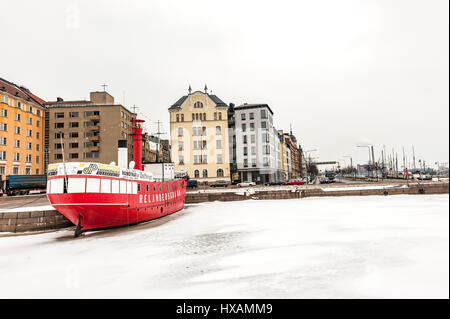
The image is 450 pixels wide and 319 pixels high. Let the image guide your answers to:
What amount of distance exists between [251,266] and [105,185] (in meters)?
13.0

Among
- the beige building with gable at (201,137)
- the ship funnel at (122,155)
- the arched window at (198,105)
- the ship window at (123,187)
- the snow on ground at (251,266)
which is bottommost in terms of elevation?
the snow on ground at (251,266)

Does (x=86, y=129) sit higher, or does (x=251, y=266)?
(x=86, y=129)

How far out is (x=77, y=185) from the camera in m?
17.0

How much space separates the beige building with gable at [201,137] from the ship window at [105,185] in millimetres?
49124

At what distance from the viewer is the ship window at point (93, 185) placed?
17.2 meters

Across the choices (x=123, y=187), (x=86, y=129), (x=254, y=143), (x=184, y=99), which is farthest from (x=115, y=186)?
(x=254, y=143)

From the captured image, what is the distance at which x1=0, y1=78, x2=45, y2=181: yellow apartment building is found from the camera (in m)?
50.6

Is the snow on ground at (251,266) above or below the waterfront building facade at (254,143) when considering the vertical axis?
below

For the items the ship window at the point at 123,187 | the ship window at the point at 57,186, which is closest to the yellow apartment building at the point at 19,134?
the ship window at the point at 57,186

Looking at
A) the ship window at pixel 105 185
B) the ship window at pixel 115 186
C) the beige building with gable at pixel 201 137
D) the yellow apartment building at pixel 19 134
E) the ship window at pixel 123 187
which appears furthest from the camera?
the beige building with gable at pixel 201 137

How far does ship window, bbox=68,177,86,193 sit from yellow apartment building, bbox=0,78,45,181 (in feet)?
145

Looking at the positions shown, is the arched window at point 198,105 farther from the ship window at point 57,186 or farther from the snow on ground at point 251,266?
the snow on ground at point 251,266

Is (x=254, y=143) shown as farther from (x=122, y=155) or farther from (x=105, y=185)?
(x=105, y=185)
